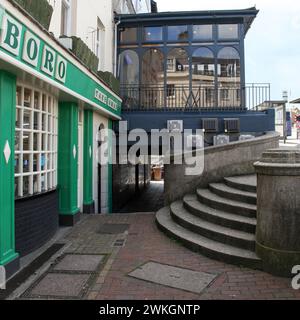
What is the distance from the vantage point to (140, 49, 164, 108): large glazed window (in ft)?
43.0

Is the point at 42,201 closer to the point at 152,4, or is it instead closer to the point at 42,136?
the point at 42,136

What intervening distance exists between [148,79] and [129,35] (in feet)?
6.06

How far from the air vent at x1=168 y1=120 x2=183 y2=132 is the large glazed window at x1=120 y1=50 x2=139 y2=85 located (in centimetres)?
254

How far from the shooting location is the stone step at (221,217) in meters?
5.15

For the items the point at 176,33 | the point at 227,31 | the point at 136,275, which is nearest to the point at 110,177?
the point at 176,33

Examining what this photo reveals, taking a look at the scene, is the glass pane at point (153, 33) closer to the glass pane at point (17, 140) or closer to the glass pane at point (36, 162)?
the glass pane at point (36, 162)

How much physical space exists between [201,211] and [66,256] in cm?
246

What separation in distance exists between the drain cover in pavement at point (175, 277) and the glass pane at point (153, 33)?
10387mm

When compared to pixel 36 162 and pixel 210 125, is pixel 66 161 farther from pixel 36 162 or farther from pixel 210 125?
pixel 210 125

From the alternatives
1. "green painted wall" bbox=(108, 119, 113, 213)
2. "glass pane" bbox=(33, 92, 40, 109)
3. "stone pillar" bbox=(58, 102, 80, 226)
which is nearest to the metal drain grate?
"stone pillar" bbox=(58, 102, 80, 226)

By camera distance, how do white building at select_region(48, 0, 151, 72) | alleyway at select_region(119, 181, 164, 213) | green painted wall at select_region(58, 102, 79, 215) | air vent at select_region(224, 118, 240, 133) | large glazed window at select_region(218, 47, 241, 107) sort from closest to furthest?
green painted wall at select_region(58, 102, 79, 215), white building at select_region(48, 0, 151, 72), air vent at select_region(224, 118, 240, 133), large glazed window at select_region(218, 47, 241, 107), alleyway at select_region(119, 181, 164, 213)

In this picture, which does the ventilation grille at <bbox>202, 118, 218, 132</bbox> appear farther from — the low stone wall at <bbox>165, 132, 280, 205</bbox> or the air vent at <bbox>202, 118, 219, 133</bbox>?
the low stone wall at <bbox>165, 132, 280, 205</bbox>
